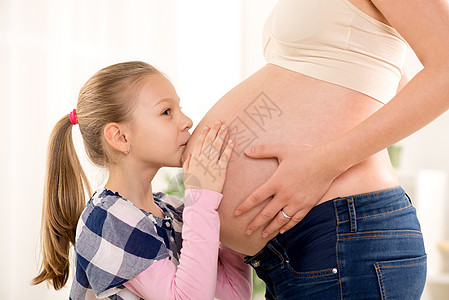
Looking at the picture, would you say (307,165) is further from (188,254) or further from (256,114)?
(188,254)

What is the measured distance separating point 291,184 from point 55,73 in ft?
6.59

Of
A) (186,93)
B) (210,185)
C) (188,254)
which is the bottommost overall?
(186,93)

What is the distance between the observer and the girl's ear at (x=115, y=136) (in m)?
1.12

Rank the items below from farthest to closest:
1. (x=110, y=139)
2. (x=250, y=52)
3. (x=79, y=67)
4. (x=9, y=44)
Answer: (x=250, y=52) → (x=79, y=67) → (x=9, y=44) → (x=110, y=139)

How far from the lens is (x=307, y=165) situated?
0.87 metres

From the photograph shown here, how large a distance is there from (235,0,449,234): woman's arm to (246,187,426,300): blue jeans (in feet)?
0.16

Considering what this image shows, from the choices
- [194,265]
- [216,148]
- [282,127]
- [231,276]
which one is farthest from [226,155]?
[231,276]

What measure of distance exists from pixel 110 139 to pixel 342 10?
22.3 inches

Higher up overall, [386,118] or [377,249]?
[386,118]

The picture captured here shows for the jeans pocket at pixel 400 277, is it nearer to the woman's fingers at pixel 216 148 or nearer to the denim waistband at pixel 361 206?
the denim waistband at pixel 361 206

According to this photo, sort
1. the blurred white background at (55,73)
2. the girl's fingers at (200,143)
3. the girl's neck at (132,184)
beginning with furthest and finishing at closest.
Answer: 1. the blurred white background at (55,73)
2. the girl's neck at (132,184)
3. the girl's fingers at (200,143)

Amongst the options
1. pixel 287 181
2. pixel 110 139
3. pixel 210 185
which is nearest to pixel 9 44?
pixel 110 139

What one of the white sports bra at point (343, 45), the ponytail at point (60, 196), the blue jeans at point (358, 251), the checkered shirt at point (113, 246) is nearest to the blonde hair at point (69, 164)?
the ponytail at point (60, 196)

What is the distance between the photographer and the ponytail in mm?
1227
